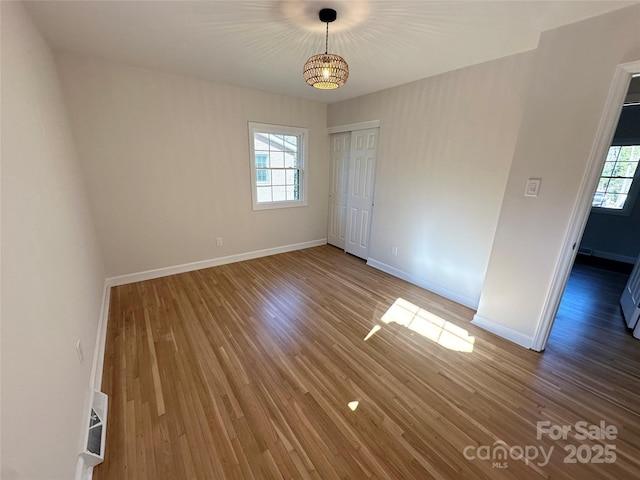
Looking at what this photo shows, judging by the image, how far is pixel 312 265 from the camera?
404 centimetres

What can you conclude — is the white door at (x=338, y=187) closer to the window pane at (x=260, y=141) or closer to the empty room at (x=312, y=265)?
the empty room at (x=312, y=265)

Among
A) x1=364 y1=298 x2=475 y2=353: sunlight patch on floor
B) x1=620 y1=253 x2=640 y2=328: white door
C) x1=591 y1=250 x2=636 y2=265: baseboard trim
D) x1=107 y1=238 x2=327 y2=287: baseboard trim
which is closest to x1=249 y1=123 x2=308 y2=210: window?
x1=107 y1=238 x2=327 y2=287: baseboard trim

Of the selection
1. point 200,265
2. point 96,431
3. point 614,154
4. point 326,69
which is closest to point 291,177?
point 200,265

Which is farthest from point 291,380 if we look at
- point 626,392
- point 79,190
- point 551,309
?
point 79,190

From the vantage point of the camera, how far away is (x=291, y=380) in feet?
6.18

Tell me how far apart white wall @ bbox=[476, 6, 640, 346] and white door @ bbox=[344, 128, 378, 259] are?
195 cm

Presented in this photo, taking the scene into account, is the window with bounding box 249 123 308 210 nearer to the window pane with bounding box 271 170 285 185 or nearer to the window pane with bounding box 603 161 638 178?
the window pane with bounding box 271 170 285 185

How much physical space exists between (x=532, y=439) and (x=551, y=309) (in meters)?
1.11

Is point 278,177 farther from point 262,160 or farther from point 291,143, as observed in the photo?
point 291,143

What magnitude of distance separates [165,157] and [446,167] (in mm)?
3447

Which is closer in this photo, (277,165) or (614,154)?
(277,165)

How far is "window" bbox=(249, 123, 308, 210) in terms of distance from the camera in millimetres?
3920

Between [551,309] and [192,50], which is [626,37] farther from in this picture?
[192,50]

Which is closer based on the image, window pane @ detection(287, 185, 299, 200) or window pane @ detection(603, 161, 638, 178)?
window pane @ detection(603, 161, 638, 178)
